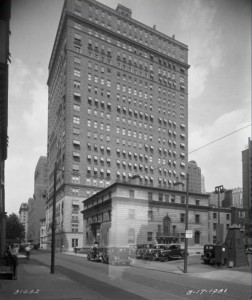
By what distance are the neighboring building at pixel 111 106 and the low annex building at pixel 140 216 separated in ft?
24.4

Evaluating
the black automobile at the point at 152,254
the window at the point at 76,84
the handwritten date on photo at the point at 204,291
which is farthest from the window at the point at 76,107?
the handwritten date on photo at the point at 204,291

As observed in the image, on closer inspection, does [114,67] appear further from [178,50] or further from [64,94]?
[64,94]

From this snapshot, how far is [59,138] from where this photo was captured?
7519 centimetres

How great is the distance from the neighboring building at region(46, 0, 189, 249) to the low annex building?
7440 mm

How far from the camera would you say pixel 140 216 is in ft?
200

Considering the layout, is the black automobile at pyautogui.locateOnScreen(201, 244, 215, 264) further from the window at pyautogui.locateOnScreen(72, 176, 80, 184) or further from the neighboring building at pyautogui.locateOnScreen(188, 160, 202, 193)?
the neighboring building at pyautogui.locateOnScreen(188, 160, 202, 193)

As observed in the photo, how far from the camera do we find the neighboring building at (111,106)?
74500mm

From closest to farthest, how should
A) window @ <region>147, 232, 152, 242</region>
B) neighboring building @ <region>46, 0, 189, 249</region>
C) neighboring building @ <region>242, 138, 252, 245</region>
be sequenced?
window @ <region>147, 232, 152, 242</region>
neighboring building @ <region>46, 0, 189, 249</region>
neighboring building @ <region>242, 138, 252, 245</region>

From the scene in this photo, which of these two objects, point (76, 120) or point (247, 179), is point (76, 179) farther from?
point (247, 179)

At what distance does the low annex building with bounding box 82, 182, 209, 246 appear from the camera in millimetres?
57781

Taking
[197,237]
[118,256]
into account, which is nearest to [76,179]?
[197,237]

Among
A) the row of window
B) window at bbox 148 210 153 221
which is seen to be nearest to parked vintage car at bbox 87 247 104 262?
window at bbox 148 210 153 221

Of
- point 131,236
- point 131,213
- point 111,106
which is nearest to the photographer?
point 131,213

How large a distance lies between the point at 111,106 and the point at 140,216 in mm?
36877
